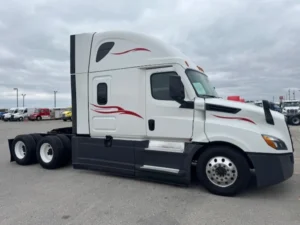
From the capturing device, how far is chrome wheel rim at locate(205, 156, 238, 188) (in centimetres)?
479

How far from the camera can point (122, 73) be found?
596 centimetres

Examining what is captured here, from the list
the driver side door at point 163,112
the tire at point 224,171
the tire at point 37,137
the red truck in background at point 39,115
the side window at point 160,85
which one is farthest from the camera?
the red truck in background at point 39,115

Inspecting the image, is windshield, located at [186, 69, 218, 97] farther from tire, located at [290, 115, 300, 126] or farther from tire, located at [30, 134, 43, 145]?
tire, located at [290, 115, 300, 126]

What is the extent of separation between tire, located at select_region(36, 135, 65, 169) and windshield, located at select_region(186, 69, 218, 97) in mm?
4009

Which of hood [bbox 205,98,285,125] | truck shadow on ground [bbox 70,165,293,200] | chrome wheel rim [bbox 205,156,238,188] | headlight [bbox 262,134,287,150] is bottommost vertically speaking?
truck shadow on ground [bbox 70,165,293,200]

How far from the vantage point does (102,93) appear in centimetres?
623

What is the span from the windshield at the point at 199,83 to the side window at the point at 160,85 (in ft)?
1.21

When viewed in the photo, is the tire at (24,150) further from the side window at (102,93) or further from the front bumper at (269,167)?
the front bumper at (269,167)

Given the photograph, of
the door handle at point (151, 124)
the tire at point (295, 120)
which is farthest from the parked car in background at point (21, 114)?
the door handle at point (151, 124)

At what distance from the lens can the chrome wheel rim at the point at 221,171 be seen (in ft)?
15.7

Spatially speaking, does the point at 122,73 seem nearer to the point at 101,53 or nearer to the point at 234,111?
the point at 101,53

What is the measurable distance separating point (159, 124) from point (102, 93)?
1.67 meters

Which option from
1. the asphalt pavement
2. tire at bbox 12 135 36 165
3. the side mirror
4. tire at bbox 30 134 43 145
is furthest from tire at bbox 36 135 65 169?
the side mirror

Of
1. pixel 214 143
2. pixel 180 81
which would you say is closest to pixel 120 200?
pixel 214 143
